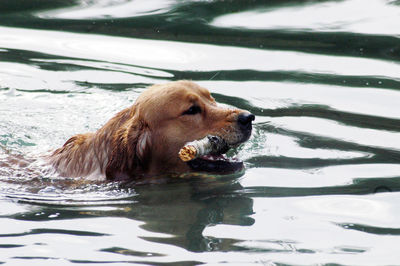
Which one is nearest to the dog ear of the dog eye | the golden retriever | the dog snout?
the golden retriever

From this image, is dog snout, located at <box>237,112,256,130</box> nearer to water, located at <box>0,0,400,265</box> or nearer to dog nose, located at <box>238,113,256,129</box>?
dog nose, located at <box>238,113,256,129</box>

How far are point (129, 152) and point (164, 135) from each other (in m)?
0.34

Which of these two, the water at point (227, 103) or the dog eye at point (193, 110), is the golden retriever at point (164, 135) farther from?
the water at point (227, 103)

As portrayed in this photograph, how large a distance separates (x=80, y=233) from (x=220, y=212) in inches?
42.7

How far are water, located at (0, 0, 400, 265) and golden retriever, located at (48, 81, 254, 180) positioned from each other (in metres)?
0.17

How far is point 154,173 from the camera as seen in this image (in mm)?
7016

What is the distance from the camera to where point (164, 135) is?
6957 millimetres

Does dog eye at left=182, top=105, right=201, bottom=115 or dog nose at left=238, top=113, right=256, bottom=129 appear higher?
dog eye at left=182, top=105, right=201, bottom=115

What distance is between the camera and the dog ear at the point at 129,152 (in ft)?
22.5

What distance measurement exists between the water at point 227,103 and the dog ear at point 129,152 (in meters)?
0.17

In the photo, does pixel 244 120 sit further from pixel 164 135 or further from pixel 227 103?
pixel 227 103

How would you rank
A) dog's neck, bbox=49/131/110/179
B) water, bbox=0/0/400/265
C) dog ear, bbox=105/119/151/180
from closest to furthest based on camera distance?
water, bbox=0/0/400/265, dog ear, bbox=105/119/151/180, dog's neck, bbox=49/131/110/179

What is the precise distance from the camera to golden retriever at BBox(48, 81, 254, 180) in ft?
22.6

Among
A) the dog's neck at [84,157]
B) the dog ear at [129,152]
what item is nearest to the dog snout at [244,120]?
the dog ear at [129,152]
